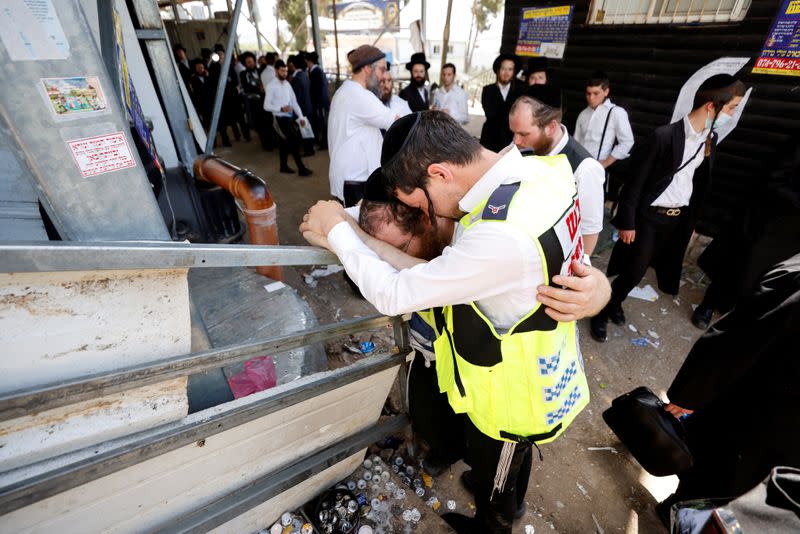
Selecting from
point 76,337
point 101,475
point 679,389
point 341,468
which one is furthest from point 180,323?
point 679,389

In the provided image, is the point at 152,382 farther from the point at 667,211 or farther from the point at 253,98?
the point at 253,98

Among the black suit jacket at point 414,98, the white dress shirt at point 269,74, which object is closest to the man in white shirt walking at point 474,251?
the black suit jacket at point 414,98

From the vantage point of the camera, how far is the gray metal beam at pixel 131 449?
3.59 feet

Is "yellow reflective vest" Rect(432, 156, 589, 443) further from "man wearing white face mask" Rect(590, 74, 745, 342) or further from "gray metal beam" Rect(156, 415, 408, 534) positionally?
"man wearing white face mask" Rect(590, 74, 745, 342)

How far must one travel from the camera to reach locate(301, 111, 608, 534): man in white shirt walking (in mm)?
1173

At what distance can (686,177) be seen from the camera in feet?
11.1

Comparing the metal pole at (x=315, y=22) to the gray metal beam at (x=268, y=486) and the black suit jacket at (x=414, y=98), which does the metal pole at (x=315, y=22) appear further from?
the gray metal beam at (x=268, y=486)

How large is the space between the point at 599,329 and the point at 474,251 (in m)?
3.33

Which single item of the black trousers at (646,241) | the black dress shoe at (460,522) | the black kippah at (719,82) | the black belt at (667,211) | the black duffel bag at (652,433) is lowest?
the black dress shoe at (460,522)

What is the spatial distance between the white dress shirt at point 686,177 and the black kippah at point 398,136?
3.01 metres

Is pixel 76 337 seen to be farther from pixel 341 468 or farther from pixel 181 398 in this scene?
pixel 341 468

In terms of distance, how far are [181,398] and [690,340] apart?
4.61 metres

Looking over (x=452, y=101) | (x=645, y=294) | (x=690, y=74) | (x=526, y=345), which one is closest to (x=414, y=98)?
(x=452, y=101)

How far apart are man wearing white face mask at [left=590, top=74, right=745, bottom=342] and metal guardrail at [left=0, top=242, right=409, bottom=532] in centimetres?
289
